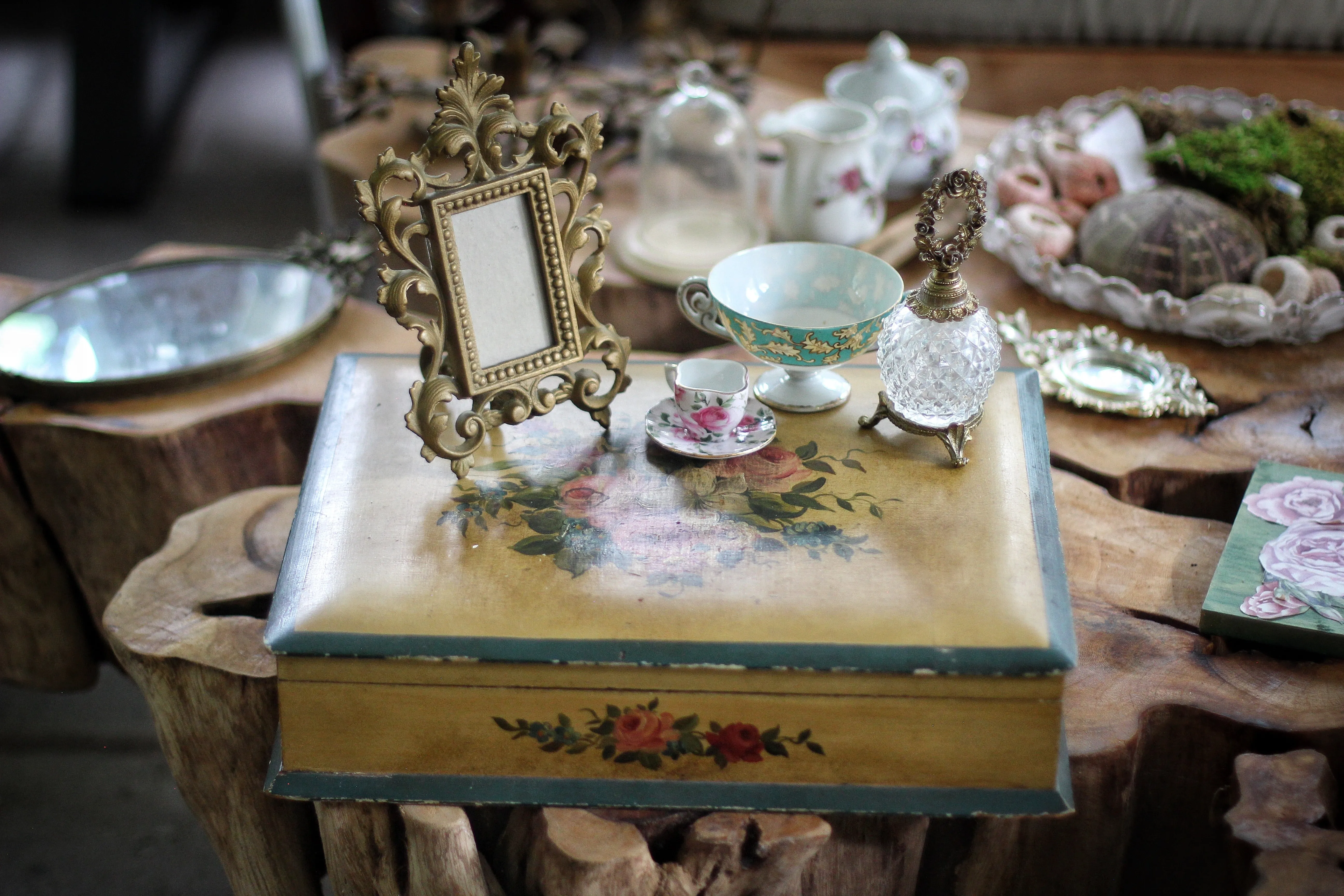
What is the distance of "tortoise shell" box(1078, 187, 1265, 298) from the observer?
1455 mm

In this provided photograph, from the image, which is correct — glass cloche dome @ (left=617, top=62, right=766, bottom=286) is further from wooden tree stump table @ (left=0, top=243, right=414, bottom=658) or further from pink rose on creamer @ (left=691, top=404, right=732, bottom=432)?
pink rose on creamer @ (left=691, top=404, right=732, bottom=432)

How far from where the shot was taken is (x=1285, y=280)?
1433mm

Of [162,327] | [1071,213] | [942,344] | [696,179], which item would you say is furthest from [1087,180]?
[162,327]

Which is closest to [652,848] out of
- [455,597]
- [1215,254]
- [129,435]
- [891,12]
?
[455,597]

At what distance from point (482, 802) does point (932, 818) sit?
0.43m

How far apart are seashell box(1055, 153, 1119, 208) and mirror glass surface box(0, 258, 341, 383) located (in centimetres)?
102

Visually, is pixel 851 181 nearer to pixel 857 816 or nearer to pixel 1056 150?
pixel 1056 150

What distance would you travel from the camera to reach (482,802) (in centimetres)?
96

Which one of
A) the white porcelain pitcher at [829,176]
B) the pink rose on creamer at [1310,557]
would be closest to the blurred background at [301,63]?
the white porcelain pitcher at [829,176]

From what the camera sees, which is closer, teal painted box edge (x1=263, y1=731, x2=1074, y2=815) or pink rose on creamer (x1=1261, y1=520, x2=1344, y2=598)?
teal painted box edge (x1=263, y1=731, x2=1074, y2=815)

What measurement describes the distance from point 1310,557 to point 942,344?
40cm

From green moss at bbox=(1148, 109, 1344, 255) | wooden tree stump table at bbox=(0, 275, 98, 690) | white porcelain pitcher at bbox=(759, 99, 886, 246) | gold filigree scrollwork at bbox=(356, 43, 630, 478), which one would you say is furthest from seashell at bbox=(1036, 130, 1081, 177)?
wooden tree stump table at bbox=(0, 275, 98, 690)

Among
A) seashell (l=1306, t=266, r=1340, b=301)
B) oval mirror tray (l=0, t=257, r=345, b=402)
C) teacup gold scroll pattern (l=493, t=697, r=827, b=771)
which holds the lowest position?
teacup gold scroll pattern (l=493, t=697, r=827, b=771)

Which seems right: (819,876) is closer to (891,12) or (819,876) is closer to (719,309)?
(719,309)
